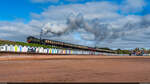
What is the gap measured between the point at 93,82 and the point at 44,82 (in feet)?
8.93

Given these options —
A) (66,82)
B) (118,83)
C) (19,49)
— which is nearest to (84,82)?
(66,82)

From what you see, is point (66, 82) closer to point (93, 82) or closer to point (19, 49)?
point (93, 82)

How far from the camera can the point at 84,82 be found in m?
8.16

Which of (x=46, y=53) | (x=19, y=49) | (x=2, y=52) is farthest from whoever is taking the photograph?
(x=46, y=53)

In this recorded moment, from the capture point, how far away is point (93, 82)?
26.9 feet

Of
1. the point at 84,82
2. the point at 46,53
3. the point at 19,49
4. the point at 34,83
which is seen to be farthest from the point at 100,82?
the point at 46,53

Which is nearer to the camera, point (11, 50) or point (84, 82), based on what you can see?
point (84, 82)

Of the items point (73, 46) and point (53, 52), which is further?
point (73, 46)

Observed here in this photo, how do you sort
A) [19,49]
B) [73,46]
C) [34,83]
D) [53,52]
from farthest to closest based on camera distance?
[73,46] → [53,52] → [19,49] → [34,83]

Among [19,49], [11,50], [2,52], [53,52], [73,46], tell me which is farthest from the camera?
[73,46]

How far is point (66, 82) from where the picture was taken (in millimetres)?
8180

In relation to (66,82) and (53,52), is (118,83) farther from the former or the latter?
(53,52)

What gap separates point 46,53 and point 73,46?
27146 millimetres

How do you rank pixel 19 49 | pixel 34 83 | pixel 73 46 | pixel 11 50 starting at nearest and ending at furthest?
pixel 34 83
pixel 11 50
pixel 19 49
pixel 73 46
